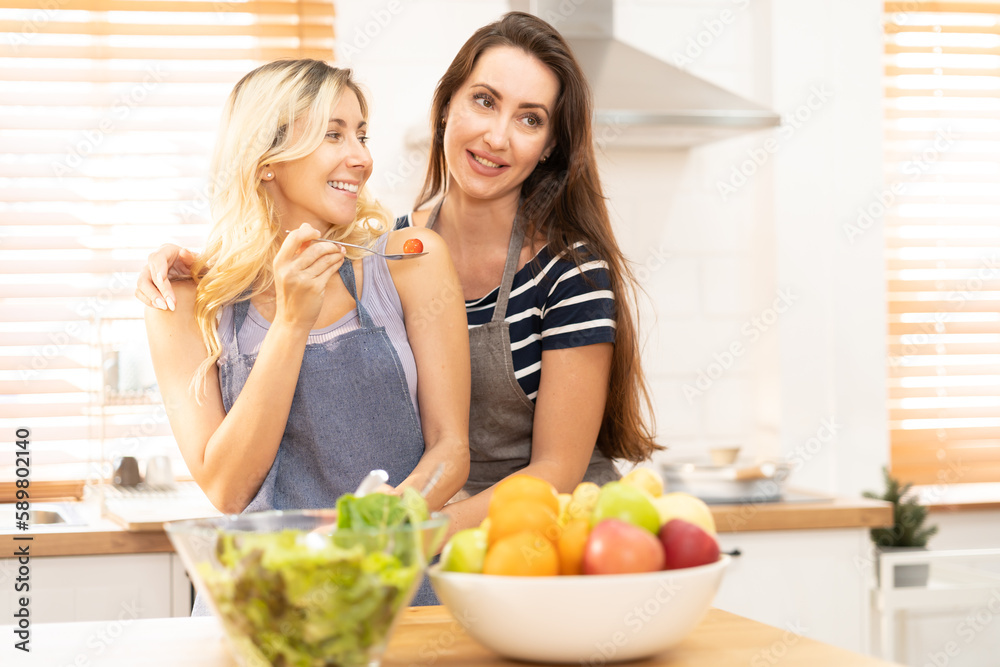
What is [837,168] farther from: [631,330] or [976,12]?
[631,330]

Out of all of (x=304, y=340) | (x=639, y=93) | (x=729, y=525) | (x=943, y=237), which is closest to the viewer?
(x=304, y=340)

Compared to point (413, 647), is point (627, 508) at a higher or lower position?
higher

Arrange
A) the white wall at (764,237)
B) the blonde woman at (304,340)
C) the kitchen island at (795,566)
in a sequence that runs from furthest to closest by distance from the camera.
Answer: the white wall at (764,237) → the kitchen island at (795,566) → the blonde woman at (304,340)

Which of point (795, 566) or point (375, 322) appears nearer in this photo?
point (375, 322)

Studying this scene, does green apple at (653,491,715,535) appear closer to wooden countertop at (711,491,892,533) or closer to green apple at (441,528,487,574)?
green apple at (441,528,487,574)

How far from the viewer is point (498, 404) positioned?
64.6 inches

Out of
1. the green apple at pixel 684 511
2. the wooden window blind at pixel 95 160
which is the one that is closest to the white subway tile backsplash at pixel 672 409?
the wooden window blind at pixel 95 160

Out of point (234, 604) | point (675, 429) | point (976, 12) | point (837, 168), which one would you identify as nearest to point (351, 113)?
point (234, 604)

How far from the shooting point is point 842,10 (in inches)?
104

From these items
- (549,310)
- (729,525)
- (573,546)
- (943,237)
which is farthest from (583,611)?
(943,237)

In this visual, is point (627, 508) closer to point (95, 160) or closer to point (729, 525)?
point (729, 525)

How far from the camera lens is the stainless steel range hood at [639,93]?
6.99 ft

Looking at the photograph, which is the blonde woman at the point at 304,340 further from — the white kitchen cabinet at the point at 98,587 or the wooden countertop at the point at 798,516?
the wooden countertop at the point at 798,516

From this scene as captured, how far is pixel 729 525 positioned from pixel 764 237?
935 mm
